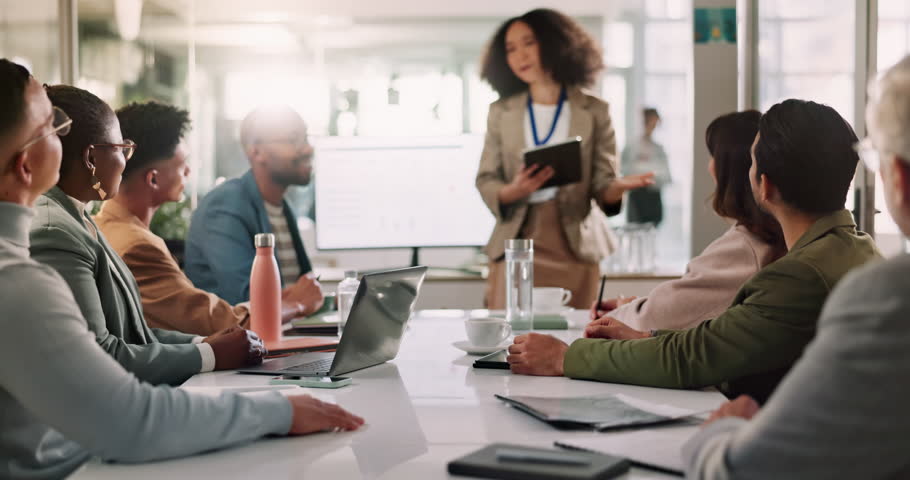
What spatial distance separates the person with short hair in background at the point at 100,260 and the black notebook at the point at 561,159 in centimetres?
159

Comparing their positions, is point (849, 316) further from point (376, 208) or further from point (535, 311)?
point (376, 208)

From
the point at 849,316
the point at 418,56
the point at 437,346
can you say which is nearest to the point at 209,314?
the point at 437,346

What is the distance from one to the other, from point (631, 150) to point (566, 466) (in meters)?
3.75

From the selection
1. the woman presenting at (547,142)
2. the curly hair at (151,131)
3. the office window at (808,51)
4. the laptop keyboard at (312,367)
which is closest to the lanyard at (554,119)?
the woman presenting at (547,142)

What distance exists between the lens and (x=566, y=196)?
→ 11.0ft

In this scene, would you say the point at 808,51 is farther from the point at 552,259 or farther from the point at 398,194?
the point at 398,194

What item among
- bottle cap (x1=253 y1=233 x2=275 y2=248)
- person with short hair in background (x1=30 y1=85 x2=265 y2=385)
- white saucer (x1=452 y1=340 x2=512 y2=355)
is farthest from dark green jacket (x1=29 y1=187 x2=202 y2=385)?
white saucer (x1=452 y1=340 x2=512 y2=355)

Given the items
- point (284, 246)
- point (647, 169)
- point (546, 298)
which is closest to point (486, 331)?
point (546, 298)

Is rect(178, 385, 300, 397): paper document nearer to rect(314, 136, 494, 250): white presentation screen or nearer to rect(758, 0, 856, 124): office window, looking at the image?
rect(314, 136, 494, 250): white presentation screen

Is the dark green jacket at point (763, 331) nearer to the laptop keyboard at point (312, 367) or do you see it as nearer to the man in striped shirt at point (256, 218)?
the laptop keyboard at point (312, 367)

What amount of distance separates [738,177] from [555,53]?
1.76 metres

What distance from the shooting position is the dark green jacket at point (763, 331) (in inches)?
53.5

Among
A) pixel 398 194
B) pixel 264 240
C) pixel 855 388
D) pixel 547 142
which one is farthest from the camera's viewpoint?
pixel 398 194

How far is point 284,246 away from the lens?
2.94 metres
